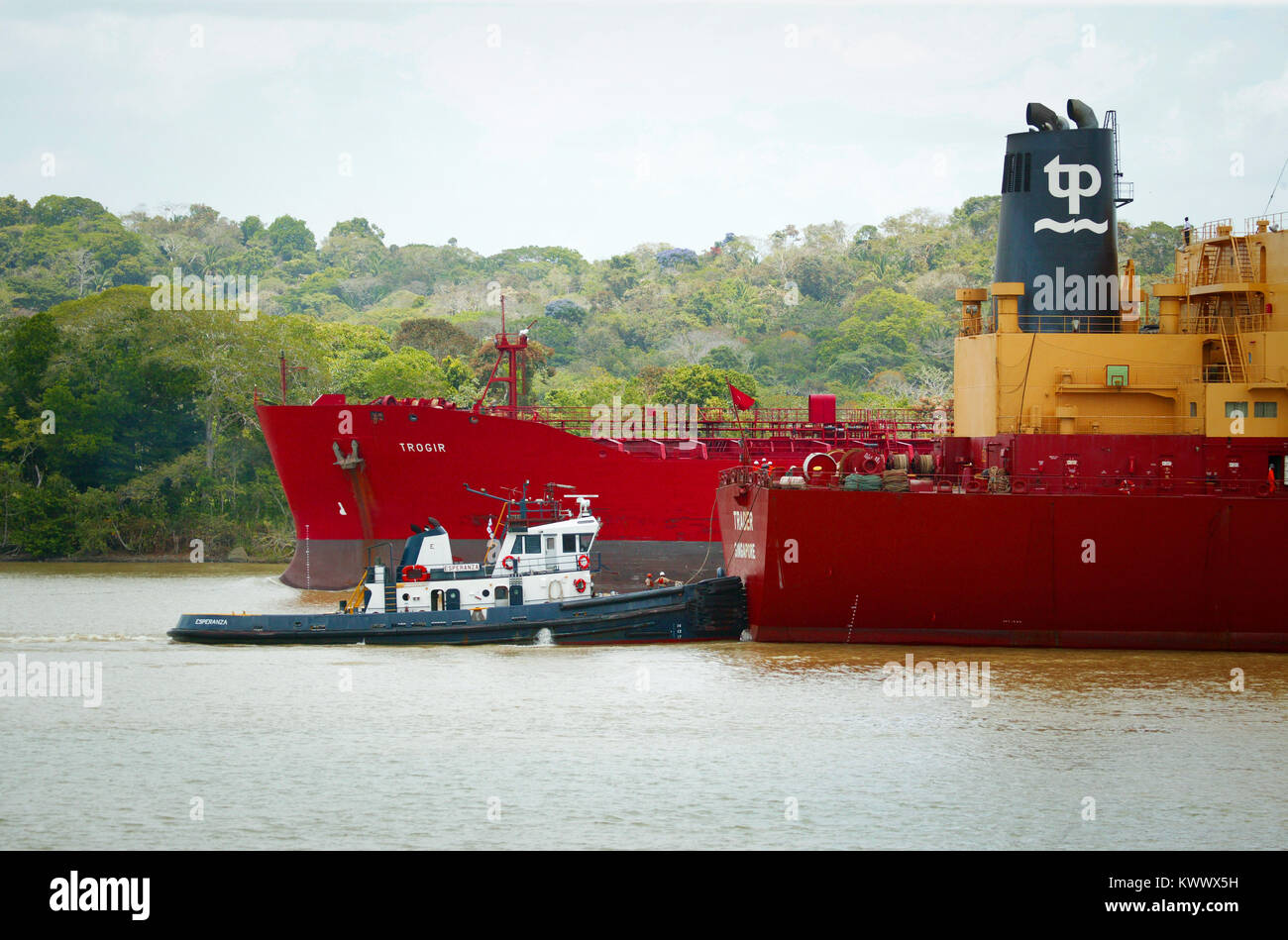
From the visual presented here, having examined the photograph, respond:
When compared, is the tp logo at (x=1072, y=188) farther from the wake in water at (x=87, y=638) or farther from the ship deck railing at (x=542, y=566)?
the wake in water at (x=87, y=638)

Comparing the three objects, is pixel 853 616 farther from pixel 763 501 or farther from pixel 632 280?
pixel 632 280

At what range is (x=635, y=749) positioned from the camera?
19828 millimetres

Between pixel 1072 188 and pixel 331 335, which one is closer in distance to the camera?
pixel 1072 188

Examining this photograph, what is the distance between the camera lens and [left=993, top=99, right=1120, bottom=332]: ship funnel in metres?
29.0

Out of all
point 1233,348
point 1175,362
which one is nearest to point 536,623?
point 1175,362

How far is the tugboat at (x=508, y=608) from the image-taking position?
28.0 m

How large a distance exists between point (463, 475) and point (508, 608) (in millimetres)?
7845

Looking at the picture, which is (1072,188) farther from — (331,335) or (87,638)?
(331,335)

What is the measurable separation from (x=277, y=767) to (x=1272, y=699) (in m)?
15.0

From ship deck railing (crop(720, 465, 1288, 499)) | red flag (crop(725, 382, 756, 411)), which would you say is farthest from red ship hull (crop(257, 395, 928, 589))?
ship deck railing (crop(720, 465, 1288, 499))

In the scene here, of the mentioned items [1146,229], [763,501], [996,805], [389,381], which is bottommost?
[996,805]

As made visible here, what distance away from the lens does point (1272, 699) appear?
2275 centimetres

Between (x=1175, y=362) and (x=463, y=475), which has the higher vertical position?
(x=1175, y=362)
